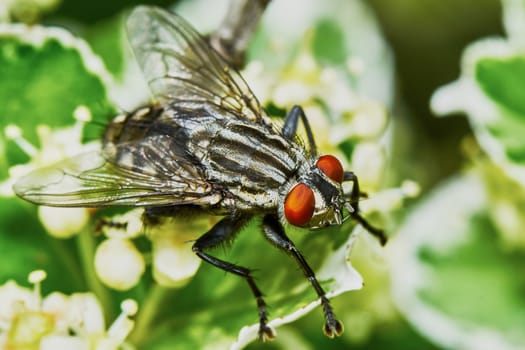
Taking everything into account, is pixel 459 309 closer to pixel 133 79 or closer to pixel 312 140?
pixel 312 140

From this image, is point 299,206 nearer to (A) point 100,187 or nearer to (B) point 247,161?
(B) point 247,161

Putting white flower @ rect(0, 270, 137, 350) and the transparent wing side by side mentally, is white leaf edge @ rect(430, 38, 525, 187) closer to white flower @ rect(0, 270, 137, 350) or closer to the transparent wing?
the transparent wing

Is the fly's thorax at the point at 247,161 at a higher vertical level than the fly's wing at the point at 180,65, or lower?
lower

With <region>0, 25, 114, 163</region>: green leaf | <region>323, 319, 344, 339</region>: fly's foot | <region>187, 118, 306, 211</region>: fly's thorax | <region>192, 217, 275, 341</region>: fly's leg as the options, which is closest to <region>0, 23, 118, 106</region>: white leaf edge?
<region>0, 25, 114, 163</region>: green leaf

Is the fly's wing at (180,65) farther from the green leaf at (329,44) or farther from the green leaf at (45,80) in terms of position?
the green leaf at (329,44)

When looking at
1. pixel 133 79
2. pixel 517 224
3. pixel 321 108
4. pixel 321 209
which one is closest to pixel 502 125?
pixel 517 224

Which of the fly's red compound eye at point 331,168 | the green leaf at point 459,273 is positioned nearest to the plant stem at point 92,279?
the fly's red compound eye at point 331,168
